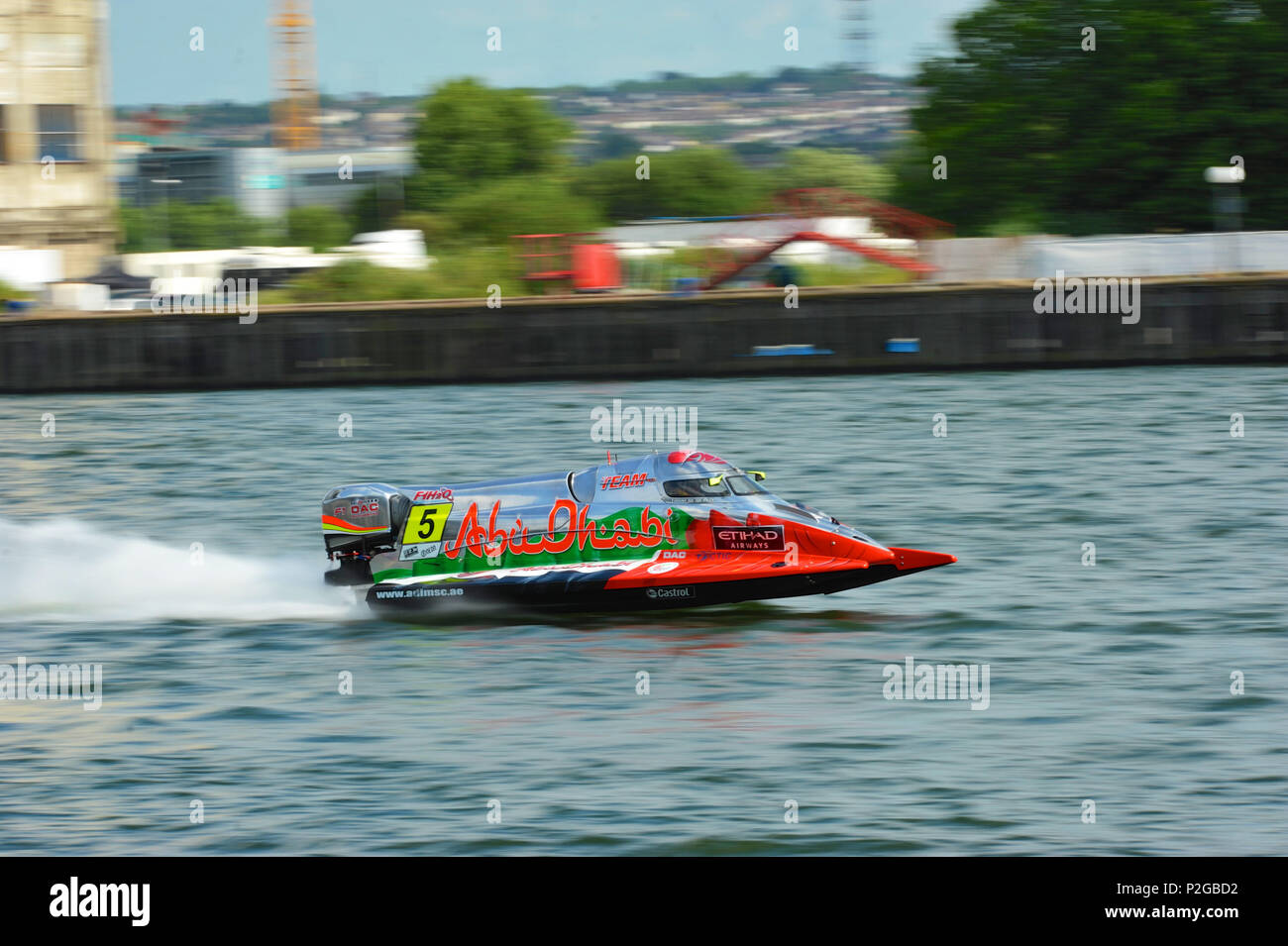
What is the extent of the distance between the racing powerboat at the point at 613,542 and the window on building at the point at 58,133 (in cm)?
5531

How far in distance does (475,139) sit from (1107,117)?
61.9m

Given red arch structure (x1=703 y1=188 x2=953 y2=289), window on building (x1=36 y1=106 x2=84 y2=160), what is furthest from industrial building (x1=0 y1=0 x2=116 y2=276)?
red arch structure (x1=703 y1=188 x2=953 y2=289)

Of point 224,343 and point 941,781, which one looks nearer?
point 941,781

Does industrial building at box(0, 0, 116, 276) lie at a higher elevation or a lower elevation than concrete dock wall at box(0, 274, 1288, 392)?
higher

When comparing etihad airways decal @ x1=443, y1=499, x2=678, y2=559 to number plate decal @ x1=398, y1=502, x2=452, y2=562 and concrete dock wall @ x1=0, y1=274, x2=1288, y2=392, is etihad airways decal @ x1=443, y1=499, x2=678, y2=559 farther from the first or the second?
concrete dock wall @ x1=0, y1=274, x2=1288, y2=392

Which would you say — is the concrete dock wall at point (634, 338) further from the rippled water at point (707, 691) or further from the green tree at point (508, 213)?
the green tree at point (508, 213)

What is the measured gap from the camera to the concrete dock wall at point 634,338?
123 feet

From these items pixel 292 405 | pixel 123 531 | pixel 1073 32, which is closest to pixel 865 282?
pixel 292 405

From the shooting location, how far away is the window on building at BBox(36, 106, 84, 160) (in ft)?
211

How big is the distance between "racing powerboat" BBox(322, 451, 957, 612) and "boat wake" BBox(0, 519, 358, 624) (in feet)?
4.62

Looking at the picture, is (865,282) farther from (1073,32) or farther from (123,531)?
(123,531)

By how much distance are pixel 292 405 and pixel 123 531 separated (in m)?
16.8

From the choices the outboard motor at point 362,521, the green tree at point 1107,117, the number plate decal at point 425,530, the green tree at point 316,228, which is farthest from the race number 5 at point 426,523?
the green tree at point 316,228

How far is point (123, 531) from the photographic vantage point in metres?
21.0
